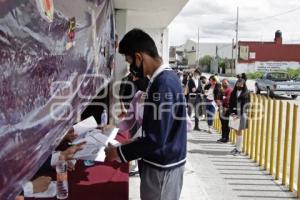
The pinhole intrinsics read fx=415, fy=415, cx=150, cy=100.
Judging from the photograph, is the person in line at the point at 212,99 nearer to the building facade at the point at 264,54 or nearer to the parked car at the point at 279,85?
the parked car at the point at 279,85

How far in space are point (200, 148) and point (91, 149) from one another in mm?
6496

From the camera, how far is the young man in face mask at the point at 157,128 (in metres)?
2.30

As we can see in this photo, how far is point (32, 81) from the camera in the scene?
57.9 inches

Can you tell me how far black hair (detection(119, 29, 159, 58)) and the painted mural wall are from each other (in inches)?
12.3

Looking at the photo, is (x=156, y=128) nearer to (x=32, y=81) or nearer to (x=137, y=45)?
(x=137, y=45)

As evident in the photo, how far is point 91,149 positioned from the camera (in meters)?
3.08

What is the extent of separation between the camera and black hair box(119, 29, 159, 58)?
2379 millimetres

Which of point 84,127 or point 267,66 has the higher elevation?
point 84,127

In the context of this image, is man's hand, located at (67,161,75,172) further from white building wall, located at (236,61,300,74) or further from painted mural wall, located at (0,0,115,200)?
white building wall, located at (236,61,300,74)

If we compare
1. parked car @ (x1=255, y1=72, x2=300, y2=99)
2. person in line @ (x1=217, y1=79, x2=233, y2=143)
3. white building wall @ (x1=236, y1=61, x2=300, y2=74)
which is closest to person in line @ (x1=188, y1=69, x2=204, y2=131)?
person in line @ (x1=217, y1=79, x2=233, y2=143)

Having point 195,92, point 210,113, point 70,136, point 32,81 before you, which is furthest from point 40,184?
point 195,92

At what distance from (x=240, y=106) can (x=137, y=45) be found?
21.9 ft

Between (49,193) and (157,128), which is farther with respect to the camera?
(49,193)

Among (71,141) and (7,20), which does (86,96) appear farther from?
(7,20)
